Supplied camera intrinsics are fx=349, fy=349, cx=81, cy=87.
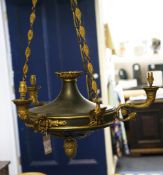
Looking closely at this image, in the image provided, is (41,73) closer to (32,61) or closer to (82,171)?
(32,61)

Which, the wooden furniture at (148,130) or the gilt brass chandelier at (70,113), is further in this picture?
the wooden furniture at (148,130)

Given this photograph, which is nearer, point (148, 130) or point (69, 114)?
point (69, 114)

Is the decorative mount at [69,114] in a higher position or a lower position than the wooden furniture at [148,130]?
higher

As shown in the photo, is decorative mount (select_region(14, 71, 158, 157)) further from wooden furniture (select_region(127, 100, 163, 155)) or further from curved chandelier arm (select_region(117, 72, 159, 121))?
wooden furniture (select_region(127, 100, 163, 155))

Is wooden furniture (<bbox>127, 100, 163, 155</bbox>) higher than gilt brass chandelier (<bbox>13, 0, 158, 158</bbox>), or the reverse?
gilt brass chandelier (<bbox>13, 0, 158, 158</bbox>)

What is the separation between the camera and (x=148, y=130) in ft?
14.7

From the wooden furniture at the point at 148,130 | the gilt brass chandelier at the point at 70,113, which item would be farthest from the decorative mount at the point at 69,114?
the wooden furniture at the point at 148,130

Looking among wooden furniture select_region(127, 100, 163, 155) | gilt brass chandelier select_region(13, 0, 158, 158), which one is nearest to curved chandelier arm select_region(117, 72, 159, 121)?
gilt brass chandelier select_region(13, 0, 158, 158)

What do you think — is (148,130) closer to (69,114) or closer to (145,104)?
(145,104)

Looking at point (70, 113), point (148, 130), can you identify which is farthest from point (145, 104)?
point (148, 130)

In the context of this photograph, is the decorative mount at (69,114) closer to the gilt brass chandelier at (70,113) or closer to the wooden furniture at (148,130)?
the gilt brass chandelier at (70,113)

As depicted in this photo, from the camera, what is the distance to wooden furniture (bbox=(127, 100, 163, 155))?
4477mm

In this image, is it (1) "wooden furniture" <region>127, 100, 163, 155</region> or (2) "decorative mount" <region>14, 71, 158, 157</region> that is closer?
(2) "decorative mount" <region>14, 71, 158, 157</region>

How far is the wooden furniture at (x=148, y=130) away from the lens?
4.48 meters
